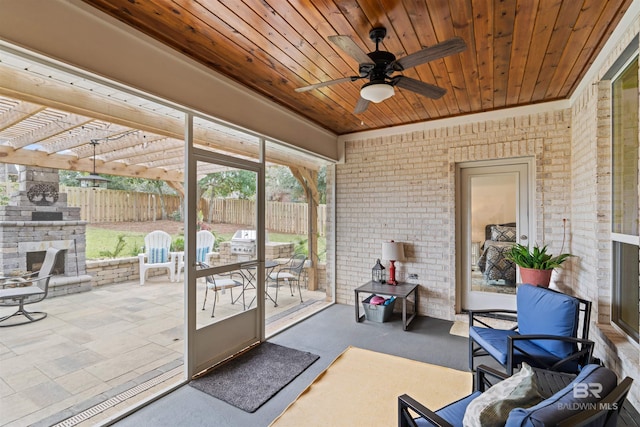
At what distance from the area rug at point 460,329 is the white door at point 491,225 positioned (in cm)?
31

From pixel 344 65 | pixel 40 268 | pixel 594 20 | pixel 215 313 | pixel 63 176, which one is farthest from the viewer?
pixel 63 176

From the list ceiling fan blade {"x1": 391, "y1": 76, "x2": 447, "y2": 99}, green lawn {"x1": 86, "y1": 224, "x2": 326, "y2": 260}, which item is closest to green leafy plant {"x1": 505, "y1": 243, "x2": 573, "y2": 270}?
ceiling fan blade {"x1": 391, "y1": 76, "x2": 447, "y2": 99}

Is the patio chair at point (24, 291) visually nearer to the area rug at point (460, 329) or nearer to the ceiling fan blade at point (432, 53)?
the ceiling fan blade at point (432, 53)

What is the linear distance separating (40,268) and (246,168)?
4607 mm

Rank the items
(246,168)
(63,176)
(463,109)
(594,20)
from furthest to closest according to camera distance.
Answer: (63,176) < (463,109) < (246,168) < (594,20)

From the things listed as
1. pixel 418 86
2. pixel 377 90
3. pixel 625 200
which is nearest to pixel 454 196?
pixel 625 200

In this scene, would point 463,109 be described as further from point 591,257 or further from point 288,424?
point 288,424

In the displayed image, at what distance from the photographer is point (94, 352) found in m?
3.29

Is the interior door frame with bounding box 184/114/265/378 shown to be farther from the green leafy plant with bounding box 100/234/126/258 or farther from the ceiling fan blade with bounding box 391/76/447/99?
the green leafy plant with bounding box 100/234/126/258

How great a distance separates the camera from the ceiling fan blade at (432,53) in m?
1.85

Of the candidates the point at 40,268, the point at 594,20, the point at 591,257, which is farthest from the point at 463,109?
the point at 40,268

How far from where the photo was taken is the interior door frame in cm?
281

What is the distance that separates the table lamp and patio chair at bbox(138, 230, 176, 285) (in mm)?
4651

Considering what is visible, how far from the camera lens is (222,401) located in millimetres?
2453
